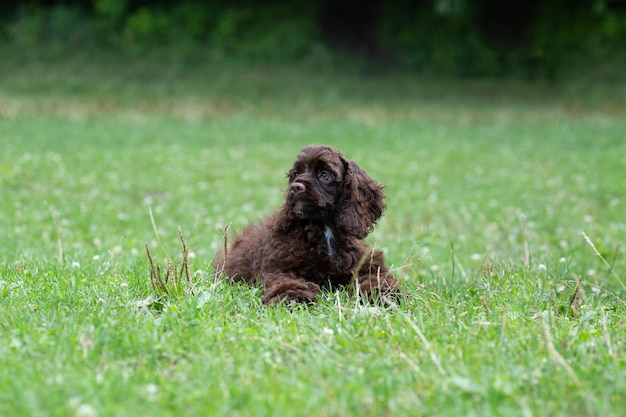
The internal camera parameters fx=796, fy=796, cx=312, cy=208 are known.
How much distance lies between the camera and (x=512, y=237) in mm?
9906

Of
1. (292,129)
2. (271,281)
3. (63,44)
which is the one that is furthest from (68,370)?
(63,44)

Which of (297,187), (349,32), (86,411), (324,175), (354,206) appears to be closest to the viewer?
(86,411)

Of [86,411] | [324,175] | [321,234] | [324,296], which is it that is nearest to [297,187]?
[324,175]

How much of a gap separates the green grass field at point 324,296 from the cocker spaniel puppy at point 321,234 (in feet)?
0.77

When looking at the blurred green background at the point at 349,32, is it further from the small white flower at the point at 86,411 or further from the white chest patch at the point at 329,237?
the small white flower at the point at 86,411

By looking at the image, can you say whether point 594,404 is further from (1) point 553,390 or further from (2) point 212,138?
(2) point 212,138

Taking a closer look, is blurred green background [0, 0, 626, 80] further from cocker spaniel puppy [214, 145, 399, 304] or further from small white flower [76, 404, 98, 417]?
small white flower [76, 404, 98, 417]

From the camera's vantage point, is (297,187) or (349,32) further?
(349,32)

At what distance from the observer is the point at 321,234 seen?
19.4 ft

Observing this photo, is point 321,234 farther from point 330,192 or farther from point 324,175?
point 324,175

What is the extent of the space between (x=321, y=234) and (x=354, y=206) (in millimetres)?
322

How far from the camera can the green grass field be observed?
3.75 meters

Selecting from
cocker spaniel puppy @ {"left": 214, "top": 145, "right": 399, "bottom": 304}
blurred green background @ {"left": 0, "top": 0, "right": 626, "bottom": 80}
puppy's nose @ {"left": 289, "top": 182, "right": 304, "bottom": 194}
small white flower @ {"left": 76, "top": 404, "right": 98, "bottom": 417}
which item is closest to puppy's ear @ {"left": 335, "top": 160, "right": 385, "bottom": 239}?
cocker spaniel puppy @ {"left": 214, "top": 145, "right": 399, "bottom": 304}

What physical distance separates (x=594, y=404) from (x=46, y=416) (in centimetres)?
242
